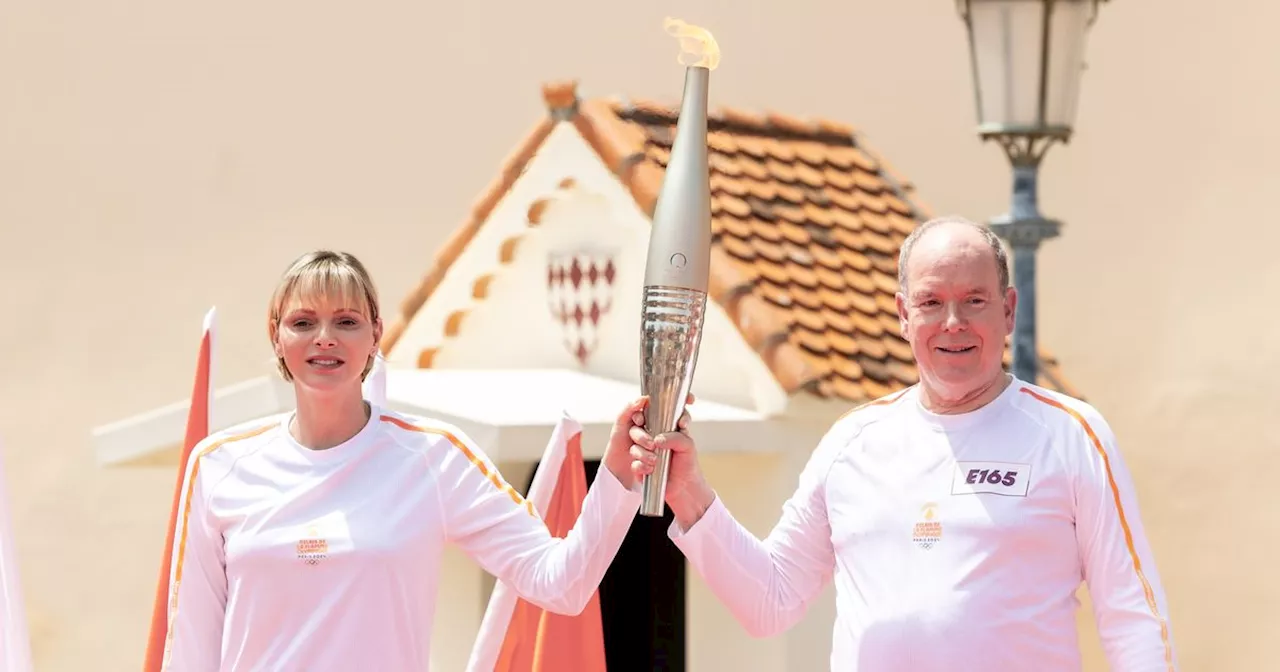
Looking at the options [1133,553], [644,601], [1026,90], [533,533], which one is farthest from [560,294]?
[1133,553]

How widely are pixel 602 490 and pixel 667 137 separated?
5117 mm

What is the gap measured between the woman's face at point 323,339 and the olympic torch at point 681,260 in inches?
21.9

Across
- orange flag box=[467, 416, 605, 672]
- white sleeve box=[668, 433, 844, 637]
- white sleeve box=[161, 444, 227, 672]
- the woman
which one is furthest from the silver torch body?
orange flag box=[467, 416, 605, 672]

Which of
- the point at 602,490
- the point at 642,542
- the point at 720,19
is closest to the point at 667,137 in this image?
the point at 642,542

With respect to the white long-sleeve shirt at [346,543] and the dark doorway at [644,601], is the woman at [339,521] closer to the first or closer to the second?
the white long-sleeve shirt at [346,543]

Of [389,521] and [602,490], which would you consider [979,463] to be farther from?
[389,521]

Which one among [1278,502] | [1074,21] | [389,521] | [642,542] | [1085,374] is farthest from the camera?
[1085,374]

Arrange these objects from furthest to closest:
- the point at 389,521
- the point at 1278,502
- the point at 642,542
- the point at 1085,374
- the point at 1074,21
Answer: the point at 1085,374, the point at 1278,502, the point at 642,542, the point at 1074,21, the point at 389,521

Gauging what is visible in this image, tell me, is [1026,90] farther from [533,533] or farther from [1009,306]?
[533,533]

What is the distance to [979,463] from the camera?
3654 mm

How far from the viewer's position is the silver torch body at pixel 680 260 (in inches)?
142

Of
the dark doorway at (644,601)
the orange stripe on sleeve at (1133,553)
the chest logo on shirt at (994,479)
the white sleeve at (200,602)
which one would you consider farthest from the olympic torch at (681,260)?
the dark doorway at (644,601)

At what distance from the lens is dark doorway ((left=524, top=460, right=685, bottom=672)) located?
8.25 metres

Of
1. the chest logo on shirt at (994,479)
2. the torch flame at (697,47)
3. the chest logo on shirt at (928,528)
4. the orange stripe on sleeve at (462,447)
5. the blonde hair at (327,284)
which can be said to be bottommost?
the chest logo on shirt at (928,528)
